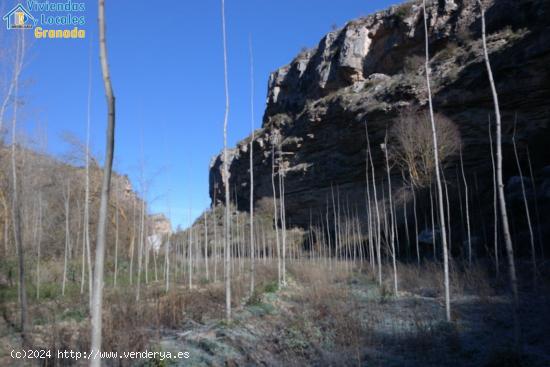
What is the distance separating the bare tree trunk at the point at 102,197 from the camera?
8.86ft

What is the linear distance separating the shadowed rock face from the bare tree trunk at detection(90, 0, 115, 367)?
59.6 feet

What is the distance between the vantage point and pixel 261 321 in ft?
26.2

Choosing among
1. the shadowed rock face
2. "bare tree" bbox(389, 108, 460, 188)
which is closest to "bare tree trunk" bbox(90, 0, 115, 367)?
"bare tree" bbox(389, 108, 460, 188)

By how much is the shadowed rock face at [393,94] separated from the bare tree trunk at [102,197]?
18164mm

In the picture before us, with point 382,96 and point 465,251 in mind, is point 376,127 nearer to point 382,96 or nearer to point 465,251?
point 382,96

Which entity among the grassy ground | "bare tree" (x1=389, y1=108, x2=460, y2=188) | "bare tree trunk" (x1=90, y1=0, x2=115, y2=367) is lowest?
the grassy ground

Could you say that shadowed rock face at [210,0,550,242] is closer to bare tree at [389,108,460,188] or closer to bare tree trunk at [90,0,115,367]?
bare tree at [389,108,460,188]

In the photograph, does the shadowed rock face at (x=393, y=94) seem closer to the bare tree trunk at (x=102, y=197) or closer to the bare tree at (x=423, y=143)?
the bare tree at (x=423, y=143)

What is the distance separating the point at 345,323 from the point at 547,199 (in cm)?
1452

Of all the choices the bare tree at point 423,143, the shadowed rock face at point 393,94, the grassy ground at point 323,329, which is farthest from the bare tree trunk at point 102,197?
the shadowed rock face at point 393,94

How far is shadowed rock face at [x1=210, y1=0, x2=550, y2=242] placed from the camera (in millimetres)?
20672

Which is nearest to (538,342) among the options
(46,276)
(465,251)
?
(465,251)

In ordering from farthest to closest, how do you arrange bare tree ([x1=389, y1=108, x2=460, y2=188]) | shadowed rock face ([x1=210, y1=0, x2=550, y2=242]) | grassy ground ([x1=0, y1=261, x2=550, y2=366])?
shadowed rock face ([x1=210, y1=0, x2=550, y2=242])
bare tree ([x1=389, y1=108, x2=460, y2=188])
grassy ground ([x1=0, y1=261, x2=550, y2=366])

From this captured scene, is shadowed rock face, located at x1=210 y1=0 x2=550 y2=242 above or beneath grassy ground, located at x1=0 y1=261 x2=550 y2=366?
above
